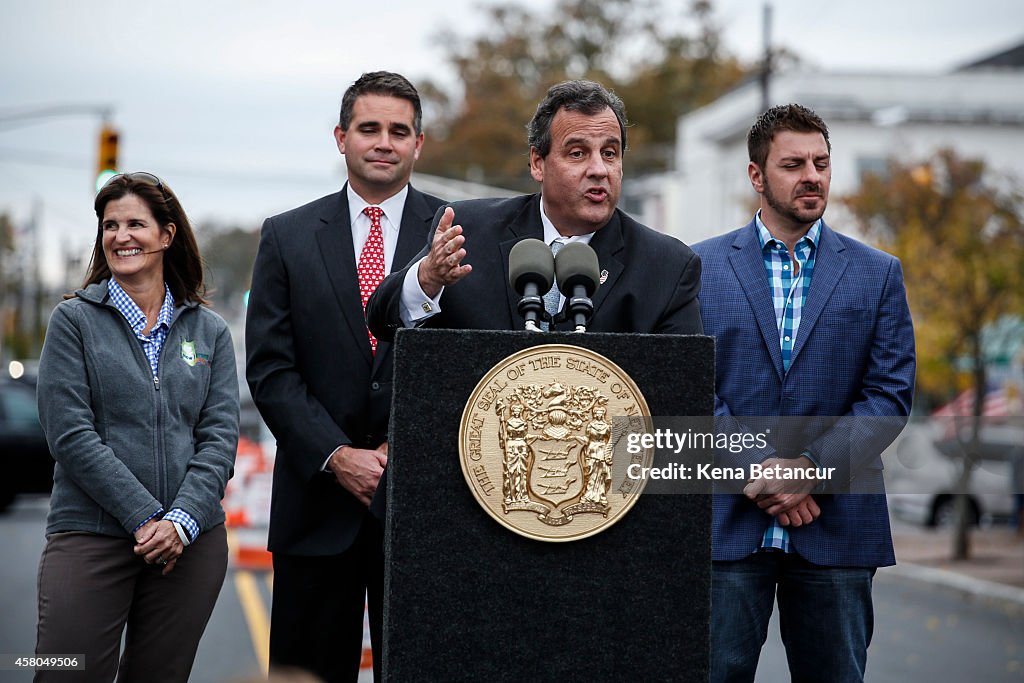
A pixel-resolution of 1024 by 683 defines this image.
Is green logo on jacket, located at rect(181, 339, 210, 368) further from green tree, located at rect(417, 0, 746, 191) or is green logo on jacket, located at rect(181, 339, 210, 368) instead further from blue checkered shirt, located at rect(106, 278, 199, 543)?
green tree, located at rect(417, 0, 746, 191)

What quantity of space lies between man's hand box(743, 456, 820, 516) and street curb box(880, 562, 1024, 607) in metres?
9.69

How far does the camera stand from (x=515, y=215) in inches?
156

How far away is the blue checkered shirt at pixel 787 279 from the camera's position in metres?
4.48

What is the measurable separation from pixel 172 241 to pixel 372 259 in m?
0.75

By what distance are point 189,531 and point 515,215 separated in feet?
5.21

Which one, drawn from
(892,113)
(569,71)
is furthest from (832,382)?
(569,71)

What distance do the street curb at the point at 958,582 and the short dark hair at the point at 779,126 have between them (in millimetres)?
9638

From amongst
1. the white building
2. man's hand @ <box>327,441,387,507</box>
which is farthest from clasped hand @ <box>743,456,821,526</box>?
the white building

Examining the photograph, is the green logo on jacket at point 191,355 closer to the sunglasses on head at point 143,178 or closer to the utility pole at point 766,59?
the sunglasses on head at point 143,178

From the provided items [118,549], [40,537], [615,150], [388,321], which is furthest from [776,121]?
[40,537]

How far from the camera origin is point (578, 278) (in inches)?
135

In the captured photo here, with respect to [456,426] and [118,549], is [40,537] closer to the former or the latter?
[118,549]

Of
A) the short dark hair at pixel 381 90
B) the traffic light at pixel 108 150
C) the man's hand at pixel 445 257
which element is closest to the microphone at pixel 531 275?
the man's hand at pixel 445 257

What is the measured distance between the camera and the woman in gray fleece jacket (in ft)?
14.3
